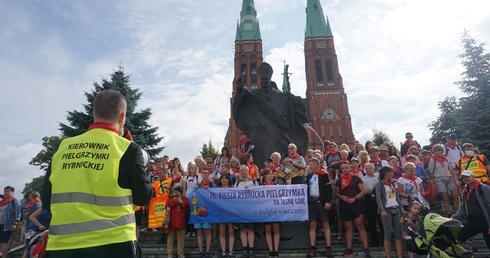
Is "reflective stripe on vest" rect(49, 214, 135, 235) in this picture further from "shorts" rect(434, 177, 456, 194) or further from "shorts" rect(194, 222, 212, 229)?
"shorts" rect(434, 177, 456, 194)

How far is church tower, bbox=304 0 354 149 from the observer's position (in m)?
58.9

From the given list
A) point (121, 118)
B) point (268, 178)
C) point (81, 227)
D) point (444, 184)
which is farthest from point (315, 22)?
point (81, 227)

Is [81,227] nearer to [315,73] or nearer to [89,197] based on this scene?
[89,197]

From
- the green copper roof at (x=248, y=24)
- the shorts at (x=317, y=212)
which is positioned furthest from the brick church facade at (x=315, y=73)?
the shorts at (x=317, y=212)

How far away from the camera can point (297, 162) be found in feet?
27.8

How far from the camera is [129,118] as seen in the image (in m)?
22.9

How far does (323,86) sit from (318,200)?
2250 inches

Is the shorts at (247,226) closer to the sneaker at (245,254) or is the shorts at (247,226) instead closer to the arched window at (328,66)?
the sneaker at (245,254)

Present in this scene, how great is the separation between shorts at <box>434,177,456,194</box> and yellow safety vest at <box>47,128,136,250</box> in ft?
29.5

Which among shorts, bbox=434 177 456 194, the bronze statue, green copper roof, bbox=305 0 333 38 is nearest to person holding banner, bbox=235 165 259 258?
the bronze statue

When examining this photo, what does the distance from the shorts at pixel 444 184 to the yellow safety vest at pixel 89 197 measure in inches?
354

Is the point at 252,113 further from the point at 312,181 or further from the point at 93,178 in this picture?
the point at 93,178

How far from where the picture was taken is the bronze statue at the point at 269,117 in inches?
415

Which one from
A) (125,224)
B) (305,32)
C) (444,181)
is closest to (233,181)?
(444,181)
